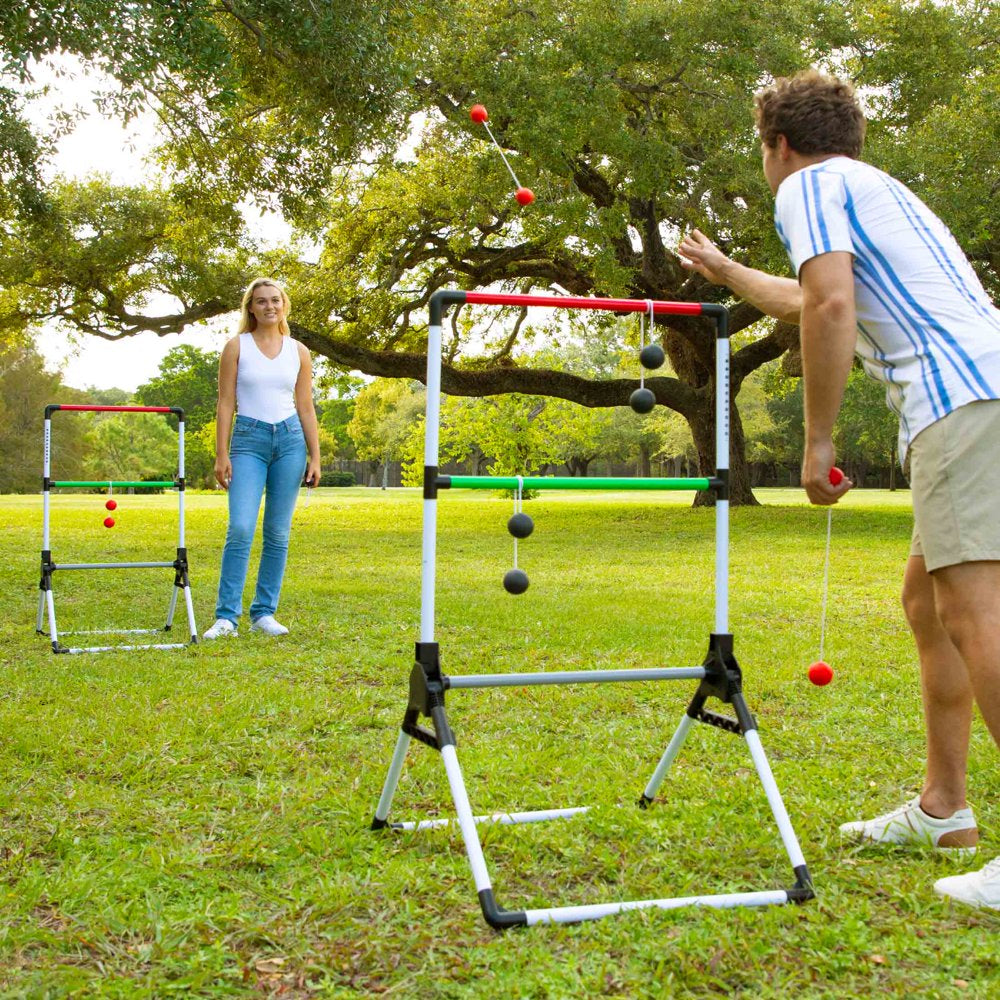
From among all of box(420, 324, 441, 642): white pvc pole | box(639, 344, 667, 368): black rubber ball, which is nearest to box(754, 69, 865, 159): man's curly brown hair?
box(639, 344, 667, 368): black rubber ball

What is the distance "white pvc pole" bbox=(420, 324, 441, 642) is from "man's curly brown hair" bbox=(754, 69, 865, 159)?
1.04m

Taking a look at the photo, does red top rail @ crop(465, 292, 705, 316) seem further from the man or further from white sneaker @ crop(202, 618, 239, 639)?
white sneaker @ crop(202, 618, 239, 639)

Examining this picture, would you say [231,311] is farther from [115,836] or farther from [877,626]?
[115,836]

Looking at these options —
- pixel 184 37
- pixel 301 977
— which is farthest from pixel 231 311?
pixel 301 977

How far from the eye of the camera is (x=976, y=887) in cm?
252

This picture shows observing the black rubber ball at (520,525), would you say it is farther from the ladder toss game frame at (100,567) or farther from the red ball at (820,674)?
the ladder toss game frame at (100,567)

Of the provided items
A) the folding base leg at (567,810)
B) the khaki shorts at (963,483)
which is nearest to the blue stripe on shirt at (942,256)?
the khaki shorts at (963,483)

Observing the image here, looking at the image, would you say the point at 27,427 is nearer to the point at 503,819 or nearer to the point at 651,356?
the point at 503,819

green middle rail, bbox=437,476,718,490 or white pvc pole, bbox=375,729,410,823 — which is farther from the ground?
green middle rail, bbox=437,476,718,490

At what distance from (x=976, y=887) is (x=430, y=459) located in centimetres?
171

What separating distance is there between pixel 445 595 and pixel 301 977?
5920mm

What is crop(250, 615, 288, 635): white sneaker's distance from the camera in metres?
6.16

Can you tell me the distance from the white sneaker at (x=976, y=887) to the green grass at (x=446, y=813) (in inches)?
2.2

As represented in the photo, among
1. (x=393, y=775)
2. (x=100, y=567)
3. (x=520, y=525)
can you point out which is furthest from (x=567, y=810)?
(x=100, y=567)
